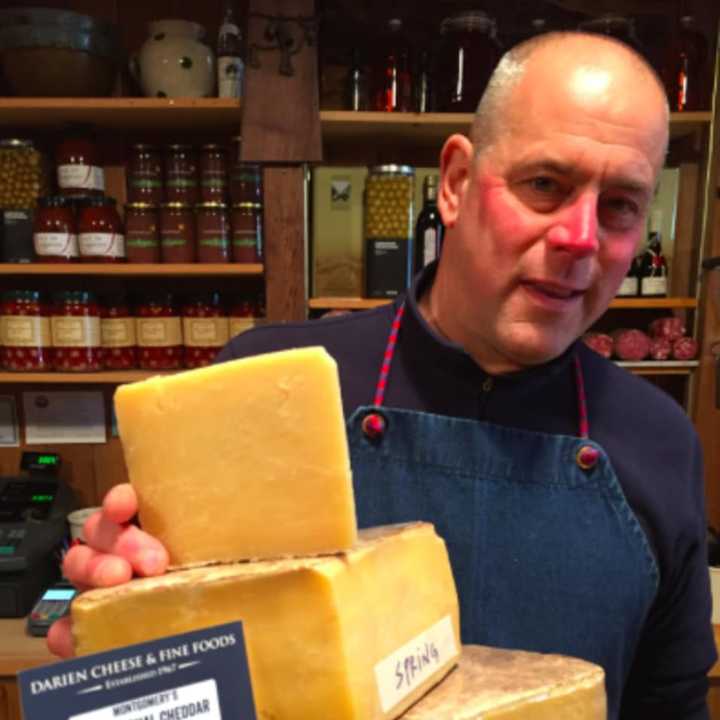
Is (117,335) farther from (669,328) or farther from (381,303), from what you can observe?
(669,328)

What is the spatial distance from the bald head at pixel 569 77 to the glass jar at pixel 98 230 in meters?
1.30

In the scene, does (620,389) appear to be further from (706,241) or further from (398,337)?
(706,241)

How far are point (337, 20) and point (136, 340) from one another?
1045mm

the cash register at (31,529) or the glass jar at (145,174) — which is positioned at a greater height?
the glass jar at (145,174)

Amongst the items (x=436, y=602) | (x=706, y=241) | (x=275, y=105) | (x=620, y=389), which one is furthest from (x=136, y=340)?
(x=706, y=241)

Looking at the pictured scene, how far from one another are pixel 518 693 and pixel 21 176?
182cm

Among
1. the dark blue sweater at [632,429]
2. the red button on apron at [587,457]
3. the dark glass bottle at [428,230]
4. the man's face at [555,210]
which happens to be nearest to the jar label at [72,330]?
the dark glass bottle at [428,230]

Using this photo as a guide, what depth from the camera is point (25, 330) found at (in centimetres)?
184

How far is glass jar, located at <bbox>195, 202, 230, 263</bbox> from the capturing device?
182 cm

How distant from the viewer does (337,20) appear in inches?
73.9

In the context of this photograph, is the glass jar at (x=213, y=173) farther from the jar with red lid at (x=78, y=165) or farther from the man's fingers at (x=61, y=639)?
the man's fingers at (x=61, y=639)

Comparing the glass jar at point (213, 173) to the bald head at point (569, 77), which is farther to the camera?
the glass jar at point (213, 173)

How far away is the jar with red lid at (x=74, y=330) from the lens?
72.6 inches

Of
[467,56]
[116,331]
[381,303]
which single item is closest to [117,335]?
[116,331]
